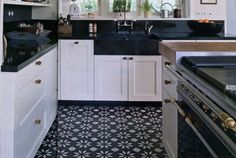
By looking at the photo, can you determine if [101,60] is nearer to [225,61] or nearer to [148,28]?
[148,28]

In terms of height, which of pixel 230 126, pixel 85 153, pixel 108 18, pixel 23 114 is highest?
pixel 108 18

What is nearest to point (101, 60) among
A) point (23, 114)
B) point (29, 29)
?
point (29, 29)

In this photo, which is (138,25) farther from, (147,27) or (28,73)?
(28,73)

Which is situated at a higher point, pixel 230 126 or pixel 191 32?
pixel 191 32

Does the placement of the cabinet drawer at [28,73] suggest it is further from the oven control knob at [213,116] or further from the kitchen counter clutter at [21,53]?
the oven control knob at [213,116]

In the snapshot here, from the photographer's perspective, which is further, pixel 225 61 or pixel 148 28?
pixel 148 28

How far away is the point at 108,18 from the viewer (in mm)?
4918

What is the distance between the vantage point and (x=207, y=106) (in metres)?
1.34

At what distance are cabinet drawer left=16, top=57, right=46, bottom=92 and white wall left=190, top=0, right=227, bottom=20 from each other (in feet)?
8.91

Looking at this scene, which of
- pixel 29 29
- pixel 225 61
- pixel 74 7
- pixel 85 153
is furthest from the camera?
pixel 74 7

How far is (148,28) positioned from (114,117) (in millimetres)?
1567

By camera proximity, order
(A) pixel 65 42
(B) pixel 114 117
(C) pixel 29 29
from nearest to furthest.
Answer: (C) pixel 29 29 < (B) pixel 114 117 < (A) pixel 65 42

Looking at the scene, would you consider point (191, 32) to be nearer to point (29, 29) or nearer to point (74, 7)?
point (74, 7)

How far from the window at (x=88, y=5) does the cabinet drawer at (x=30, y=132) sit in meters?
2.40
